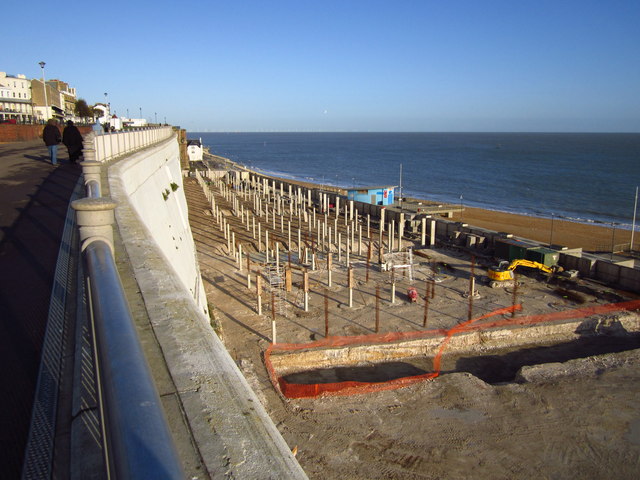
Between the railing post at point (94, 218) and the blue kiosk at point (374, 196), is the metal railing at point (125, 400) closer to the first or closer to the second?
the railing post at point (94, 218)

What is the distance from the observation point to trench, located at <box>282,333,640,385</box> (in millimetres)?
14516

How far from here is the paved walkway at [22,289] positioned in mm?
2914

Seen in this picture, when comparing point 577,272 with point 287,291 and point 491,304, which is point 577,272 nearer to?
point 491,304

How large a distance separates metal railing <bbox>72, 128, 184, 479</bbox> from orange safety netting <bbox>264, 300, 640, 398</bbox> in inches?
439

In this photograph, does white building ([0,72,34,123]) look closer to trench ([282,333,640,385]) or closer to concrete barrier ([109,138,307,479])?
trench ([282,333,640,385])

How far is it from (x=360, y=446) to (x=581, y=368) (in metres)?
8.29

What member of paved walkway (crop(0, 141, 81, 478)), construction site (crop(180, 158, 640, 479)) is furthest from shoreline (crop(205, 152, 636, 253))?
→ paved walkway (crop(0, 141, 81, 478))

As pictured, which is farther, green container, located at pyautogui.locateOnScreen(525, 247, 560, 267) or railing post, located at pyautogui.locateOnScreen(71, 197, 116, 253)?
green container, located at pyautogui.locateOnScreen(525, 247, 560, 267)

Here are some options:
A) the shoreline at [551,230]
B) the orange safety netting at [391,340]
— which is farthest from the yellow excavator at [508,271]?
the shoreline at [551,230]

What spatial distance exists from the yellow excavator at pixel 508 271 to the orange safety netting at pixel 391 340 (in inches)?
108

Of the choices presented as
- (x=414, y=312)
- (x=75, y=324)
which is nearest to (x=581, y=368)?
(x=414, y=312)

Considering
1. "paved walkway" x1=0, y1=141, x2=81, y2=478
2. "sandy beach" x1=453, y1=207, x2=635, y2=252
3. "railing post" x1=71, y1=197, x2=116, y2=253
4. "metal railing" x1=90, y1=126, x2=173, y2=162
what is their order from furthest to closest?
"sandy beach" x1=453, y1=207, x2=635, y2=252 → "metal railing" x1=90, y1=126, x2=173, y2=162 → "railing post" x1=71, y1=197, x2=116, y2=253 → "paved walkway" x1=0, y1=141, x2=81, y2=478

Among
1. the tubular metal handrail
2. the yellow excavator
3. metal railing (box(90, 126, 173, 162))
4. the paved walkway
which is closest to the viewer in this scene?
the tubular metal handrail

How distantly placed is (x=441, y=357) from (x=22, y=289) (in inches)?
532
